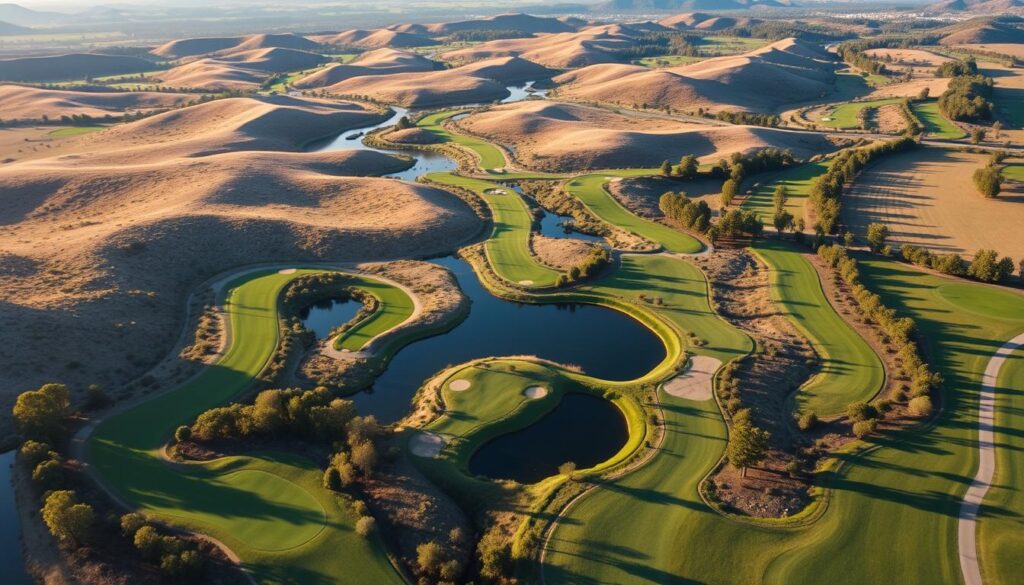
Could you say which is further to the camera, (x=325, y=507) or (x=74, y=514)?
(x=325, y=507)

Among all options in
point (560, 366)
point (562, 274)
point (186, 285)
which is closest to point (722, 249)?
point (562, 274)

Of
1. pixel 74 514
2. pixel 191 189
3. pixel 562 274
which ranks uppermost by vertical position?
pixel 191 189

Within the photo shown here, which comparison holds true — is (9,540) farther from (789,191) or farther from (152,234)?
(789,191)

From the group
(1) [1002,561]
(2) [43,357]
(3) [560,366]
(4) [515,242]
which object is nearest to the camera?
(1) [1002,561]

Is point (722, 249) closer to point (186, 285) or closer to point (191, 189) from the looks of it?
point (186, 285)

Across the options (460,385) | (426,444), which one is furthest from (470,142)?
(426,444)

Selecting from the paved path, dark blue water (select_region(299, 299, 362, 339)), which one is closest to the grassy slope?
dark blue water (select_region(299, 299, 362, 339))

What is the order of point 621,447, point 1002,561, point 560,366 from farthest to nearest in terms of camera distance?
point 560,366
point 621,447
point 1002,561
